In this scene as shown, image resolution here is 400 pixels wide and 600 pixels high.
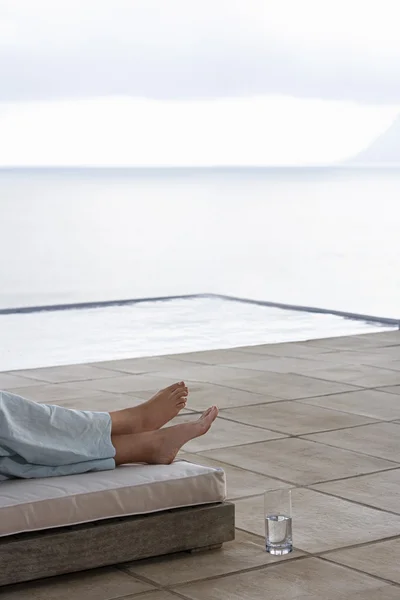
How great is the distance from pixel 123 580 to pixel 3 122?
27316 mm

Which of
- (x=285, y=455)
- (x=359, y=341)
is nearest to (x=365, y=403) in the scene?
(x=285, y=455)

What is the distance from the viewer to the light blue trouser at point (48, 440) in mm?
2617

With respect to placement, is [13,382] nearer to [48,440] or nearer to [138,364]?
[138,364]

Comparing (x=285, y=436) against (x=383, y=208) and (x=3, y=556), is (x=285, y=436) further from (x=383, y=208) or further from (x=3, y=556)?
(x=383, y=208)

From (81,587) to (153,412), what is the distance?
0.53 meters

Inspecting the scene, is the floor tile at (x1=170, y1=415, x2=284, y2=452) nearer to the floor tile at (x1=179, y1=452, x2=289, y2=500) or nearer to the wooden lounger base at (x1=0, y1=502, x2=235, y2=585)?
the floor tile at (x1=179, y1=452, x2=289, y2=500)

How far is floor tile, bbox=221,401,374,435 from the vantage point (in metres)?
4.13

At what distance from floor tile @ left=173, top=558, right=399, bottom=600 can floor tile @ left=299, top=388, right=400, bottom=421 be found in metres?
1.73

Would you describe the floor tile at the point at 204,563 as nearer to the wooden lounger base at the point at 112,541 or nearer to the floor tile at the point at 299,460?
the wooden lounger base at the point at 112,541

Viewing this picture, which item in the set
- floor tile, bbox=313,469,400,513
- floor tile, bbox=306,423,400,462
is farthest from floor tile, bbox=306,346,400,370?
floor tile, bbox=313,469,400,513

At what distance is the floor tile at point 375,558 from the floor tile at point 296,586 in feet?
0.12

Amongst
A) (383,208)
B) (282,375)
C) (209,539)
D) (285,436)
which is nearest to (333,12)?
(383,208)

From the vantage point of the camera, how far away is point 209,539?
274 centimetres

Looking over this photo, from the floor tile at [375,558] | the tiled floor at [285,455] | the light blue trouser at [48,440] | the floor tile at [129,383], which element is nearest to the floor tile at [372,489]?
the tiled floor at [285,455]
